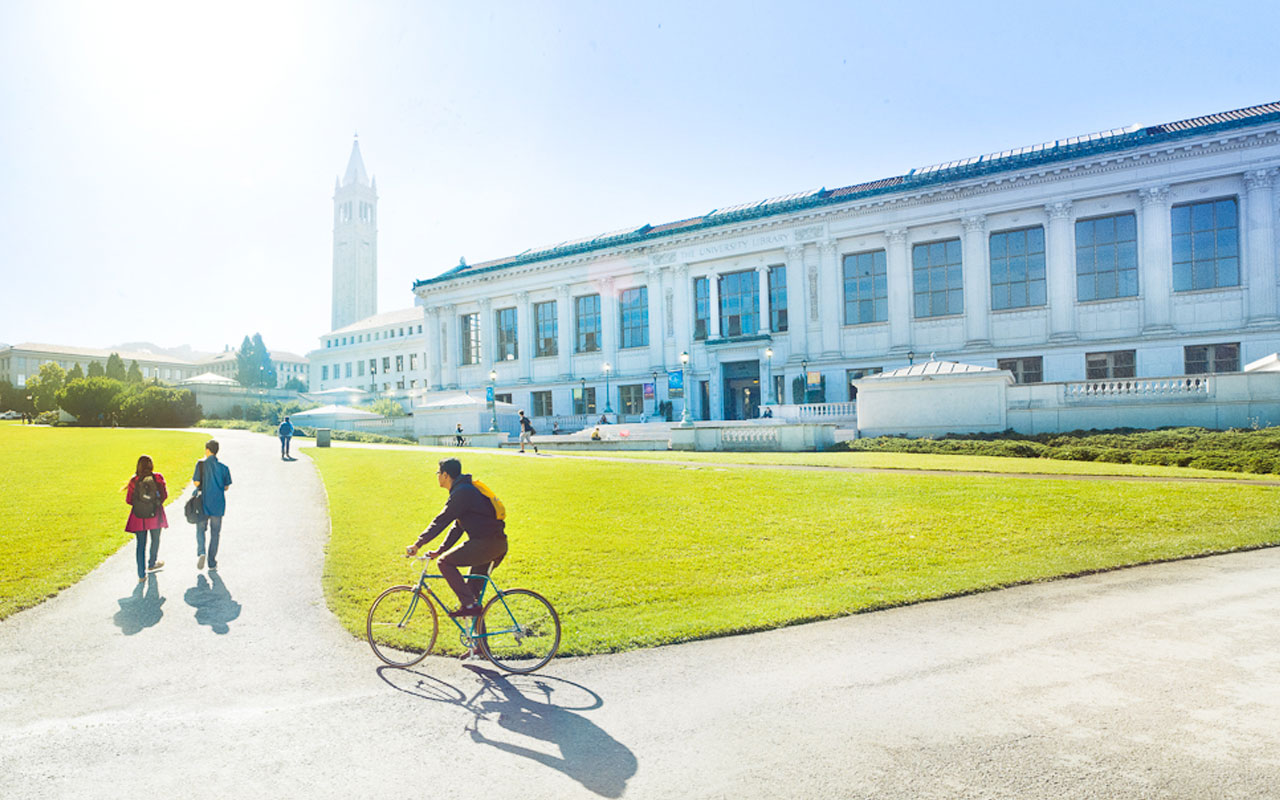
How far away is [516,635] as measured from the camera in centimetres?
801

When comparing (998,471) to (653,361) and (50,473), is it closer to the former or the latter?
(50,473)

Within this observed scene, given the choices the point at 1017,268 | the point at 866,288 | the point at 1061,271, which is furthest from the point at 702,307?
the point at 1061,271

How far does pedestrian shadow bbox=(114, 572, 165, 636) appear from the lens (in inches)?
371

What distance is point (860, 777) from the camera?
508 cm

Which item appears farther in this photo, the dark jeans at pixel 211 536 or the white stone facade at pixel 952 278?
the white stone facade at pixel 952 278

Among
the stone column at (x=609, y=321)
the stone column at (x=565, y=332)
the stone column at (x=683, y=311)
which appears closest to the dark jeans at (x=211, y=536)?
the stone column at (x=683, y=311)

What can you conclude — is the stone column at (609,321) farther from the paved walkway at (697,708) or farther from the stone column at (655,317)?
the paved walkway at (697,708)

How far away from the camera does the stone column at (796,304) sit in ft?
163

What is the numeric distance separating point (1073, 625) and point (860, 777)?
4.97 m

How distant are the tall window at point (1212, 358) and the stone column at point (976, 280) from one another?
32.6 ft

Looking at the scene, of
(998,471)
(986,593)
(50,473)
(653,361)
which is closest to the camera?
(986,593)

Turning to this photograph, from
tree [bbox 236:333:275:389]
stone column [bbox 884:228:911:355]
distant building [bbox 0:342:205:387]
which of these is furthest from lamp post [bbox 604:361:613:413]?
distant building [bbox 0:342:205:387]

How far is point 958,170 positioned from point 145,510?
4589 cm

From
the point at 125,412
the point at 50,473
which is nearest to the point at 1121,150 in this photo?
the point at 50,473
